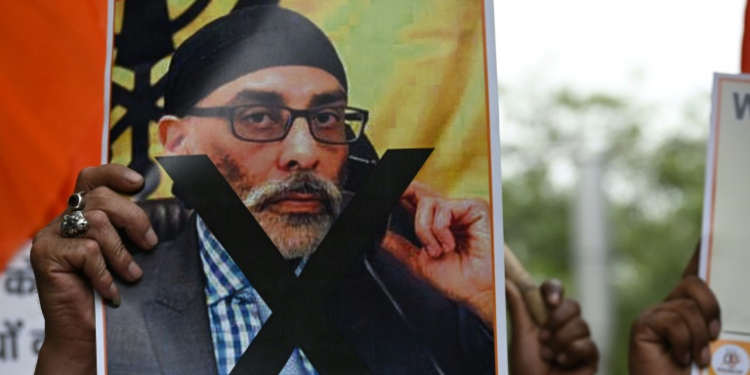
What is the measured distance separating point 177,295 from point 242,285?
83mm

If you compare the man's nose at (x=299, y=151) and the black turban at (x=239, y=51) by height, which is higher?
the black turban at (x=239, y=51)

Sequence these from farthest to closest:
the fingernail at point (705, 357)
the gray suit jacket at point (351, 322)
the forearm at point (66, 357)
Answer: the fingernail at point (705, 357) < the forearm at point (66, 357) < the gray suit jacket at point (351, 322)

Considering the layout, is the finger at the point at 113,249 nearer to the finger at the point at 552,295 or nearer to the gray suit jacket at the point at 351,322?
the gray suit jacket at the point at 351,322

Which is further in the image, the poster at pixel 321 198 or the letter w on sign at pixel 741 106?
the letter w on sign at pixel 741 106

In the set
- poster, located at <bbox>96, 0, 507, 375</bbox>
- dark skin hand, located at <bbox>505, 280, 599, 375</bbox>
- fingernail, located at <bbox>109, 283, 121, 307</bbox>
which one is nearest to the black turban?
poster, located at <bbox>96, 0, 507, 375</bbox>

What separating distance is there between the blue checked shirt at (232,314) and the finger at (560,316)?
915 mm

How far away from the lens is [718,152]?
75.7 inches

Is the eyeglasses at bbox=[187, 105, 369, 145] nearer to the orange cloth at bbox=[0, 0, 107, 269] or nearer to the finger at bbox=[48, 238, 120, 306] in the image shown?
the finger at bbox=[48, 238, 120, 306]

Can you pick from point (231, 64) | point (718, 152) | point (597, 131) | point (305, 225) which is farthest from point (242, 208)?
point (597, 131)

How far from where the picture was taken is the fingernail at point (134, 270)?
1431 millimetres

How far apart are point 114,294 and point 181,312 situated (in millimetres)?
85

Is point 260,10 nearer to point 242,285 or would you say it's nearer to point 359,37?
point 359,37

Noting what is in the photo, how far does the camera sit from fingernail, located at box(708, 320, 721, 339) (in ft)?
6.32

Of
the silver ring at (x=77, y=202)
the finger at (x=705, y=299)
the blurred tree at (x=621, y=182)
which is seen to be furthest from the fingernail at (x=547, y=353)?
the blurred tree at (x=621, y=182)
